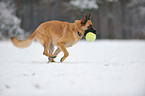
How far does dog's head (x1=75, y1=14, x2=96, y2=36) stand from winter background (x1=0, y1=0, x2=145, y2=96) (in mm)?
916

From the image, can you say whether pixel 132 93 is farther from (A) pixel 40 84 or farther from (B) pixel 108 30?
(B) pixel 108 30

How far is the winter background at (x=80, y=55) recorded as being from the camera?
306 cm

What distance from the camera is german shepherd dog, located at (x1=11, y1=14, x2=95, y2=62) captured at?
5180mm

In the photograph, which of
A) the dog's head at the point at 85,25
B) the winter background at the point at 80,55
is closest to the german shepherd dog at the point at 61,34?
the dog's head at the point at 85,25

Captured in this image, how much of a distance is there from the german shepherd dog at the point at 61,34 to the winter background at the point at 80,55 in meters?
0.51

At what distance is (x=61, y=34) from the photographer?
5418 mm

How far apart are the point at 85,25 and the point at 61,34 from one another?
2.50ft

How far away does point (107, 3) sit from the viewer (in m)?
21.1

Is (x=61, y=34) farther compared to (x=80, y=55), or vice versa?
(x=80, y=55)

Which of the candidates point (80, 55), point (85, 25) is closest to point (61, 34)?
point (85, 25)

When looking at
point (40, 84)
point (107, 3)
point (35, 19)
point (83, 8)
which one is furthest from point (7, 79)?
point (35, 19)

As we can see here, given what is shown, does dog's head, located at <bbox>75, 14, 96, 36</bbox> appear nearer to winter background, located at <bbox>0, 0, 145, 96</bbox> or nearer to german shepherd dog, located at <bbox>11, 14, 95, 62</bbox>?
german shepherd dog, located at <bbox>11, 14, 95, 62</bbox>

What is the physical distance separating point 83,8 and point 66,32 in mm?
14308

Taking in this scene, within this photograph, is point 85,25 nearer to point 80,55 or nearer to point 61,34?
point 61,34
